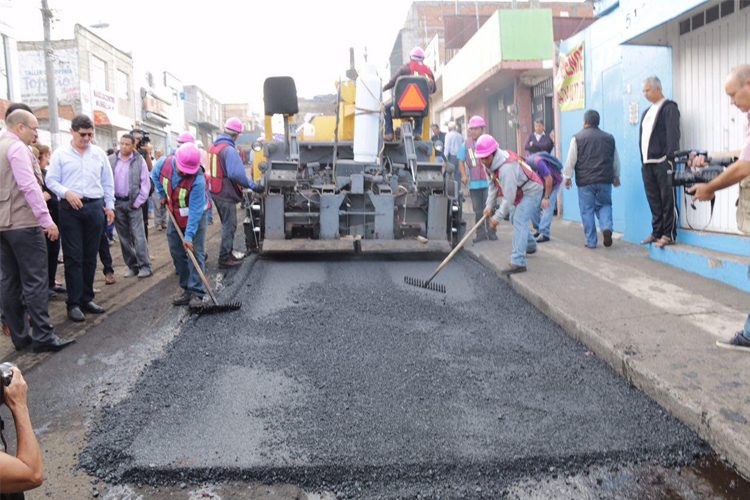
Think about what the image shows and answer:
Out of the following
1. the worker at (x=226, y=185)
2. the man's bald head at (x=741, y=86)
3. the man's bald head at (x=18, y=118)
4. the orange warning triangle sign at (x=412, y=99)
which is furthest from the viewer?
the orange warning triangle sign at (x=412, y=99)

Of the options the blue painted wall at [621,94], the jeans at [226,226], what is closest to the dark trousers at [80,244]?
the jeans at [226,226]

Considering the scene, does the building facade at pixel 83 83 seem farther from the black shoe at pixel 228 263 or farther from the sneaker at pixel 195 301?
the sneaker at pixel 195 301

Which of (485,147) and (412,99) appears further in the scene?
(412,99)

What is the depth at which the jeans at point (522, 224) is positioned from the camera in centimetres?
695

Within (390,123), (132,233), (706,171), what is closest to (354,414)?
(706,171)

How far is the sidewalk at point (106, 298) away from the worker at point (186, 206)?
0.33m

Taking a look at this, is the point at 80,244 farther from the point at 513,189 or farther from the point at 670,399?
the point at 670,399

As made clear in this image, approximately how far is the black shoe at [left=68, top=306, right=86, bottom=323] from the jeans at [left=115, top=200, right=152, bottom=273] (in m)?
2.08

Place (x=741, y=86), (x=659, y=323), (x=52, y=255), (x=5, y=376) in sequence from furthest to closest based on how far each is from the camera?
(x=52, y=255), (x=659, y=323), (x=741, y=86), (x=5, y=376)

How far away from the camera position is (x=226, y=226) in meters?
8.27

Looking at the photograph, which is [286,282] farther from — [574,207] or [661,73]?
[574,207]

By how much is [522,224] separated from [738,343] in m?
3.18

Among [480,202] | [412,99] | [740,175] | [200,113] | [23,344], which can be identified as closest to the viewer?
[740,175]

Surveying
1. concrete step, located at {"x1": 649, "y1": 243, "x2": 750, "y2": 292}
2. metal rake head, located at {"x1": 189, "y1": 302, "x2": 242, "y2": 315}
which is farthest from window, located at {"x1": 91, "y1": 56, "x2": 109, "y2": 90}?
concrete step, located at {"x1": 649, "y1": 243, "x2": 750, "y2": 292}
